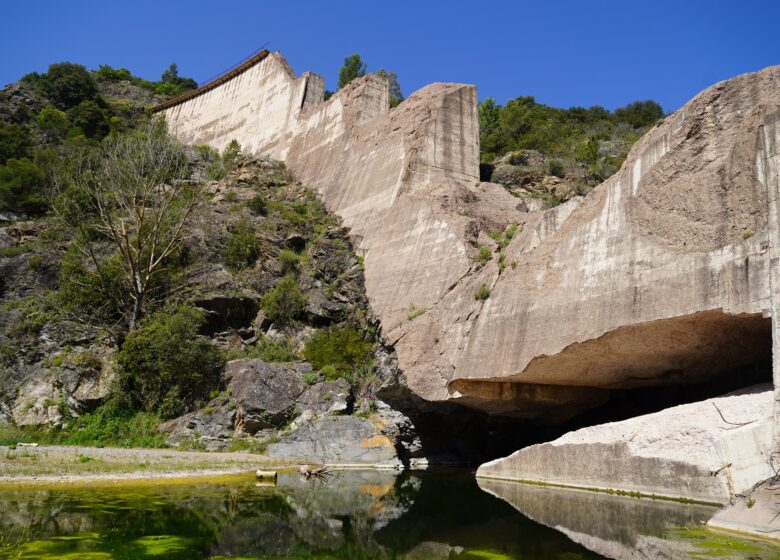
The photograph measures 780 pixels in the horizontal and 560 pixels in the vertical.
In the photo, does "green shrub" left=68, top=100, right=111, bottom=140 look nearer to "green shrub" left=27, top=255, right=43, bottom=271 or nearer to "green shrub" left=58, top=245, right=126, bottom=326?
"green shrub" left=27, top=255, right=43, bottom=271

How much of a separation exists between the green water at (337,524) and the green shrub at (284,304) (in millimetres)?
11559

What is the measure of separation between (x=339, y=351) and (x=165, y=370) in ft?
18.4

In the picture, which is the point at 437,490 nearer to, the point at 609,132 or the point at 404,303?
the point at 404,303

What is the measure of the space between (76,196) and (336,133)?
1276 centimetres

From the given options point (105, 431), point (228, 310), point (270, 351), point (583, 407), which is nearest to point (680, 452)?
point (583, 407)

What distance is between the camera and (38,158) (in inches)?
1484

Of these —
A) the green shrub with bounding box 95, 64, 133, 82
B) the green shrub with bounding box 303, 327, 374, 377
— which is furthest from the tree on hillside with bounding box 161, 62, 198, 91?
the green shrub with bounding box 303, 327, 374, 377

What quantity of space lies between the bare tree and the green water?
13.7 meters

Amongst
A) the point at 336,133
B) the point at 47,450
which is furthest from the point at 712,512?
the point at 336,133

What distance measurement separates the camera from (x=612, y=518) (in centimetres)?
894

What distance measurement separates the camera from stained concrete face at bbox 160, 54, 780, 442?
11008 millimetres

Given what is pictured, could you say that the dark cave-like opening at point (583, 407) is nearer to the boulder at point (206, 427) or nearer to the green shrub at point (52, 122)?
the boulder at point (206, 427)

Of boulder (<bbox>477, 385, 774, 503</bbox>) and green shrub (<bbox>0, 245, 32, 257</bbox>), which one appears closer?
boulder (<bbox>477, 385, 774, 503</bbox>)

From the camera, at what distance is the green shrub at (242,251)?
27.0 m
